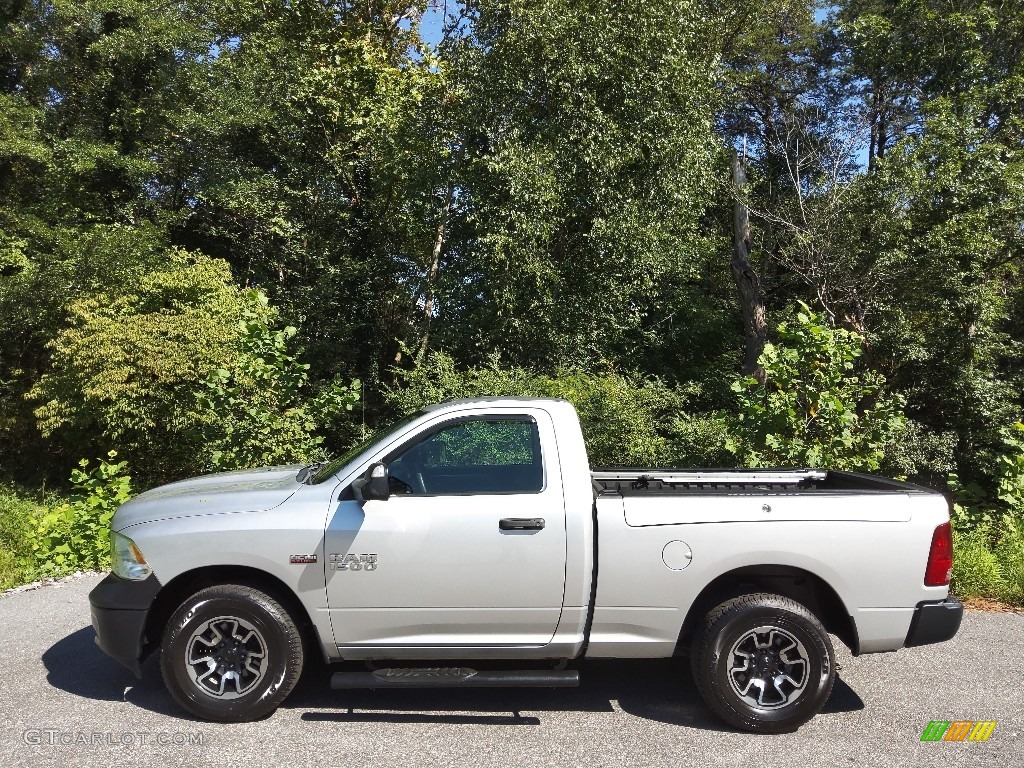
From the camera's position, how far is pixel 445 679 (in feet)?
14.3

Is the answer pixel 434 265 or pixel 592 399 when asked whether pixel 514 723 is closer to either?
pixel 592 399

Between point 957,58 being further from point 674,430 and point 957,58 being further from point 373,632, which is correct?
point 373,632

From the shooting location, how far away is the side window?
4.68 m

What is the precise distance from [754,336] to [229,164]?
12.3 meters

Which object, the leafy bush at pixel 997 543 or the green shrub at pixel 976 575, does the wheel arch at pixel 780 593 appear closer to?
the green shrub at pixel 976 575

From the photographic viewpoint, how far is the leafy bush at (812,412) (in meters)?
8.12

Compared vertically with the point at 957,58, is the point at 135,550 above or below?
below

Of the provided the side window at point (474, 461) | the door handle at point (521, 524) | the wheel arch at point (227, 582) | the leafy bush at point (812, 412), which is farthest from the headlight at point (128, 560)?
the leafy bush at point (812, 412)

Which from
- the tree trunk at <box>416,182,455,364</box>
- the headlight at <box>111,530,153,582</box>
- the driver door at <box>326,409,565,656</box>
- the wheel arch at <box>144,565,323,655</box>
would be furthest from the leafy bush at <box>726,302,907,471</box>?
the tree trunk at <box>416,182,455,364</box>

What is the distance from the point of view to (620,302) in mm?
13539

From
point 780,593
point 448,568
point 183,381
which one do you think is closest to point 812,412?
point 780,593

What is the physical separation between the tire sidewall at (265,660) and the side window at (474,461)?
1021mm

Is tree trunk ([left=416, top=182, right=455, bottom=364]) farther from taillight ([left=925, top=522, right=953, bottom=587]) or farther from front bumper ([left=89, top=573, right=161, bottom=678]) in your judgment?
taillight ([left=925, top=522, right=953, bottom=587])

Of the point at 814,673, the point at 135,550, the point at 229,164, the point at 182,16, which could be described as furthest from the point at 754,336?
the point at 135,550
